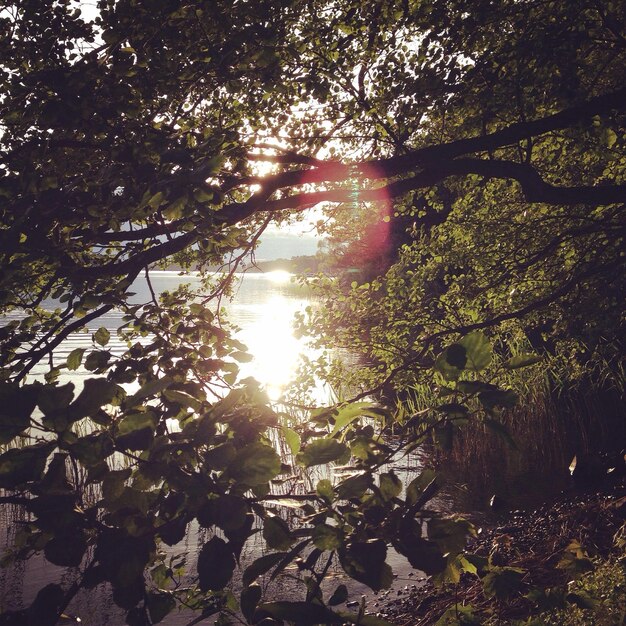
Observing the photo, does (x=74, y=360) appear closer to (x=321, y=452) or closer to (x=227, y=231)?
(x=227, y=231)

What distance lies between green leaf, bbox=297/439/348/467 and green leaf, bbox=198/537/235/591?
0.96ft

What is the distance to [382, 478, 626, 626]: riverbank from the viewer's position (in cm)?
374

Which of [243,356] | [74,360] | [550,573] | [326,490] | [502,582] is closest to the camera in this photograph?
[326,490]

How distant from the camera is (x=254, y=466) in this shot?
140cm

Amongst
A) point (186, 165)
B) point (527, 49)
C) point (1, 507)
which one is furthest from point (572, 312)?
point (1, 507)

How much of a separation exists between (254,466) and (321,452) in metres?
0.21

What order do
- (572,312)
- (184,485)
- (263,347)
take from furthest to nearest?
1. (263,347)
2. (572,312)
3. (184,485)

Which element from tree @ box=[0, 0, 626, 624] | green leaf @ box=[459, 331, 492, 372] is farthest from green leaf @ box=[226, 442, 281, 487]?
green leaf @ box=[459, 331, 492, 372]

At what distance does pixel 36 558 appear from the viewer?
8.84 meters

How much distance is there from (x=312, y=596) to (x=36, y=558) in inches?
348

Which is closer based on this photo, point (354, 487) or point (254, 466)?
point (254, 466)

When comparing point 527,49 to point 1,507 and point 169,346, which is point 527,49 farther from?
point 1,507

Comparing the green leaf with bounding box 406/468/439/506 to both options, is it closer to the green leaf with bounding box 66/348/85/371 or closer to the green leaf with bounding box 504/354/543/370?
the green leaf with bounding box 504/354/543/370

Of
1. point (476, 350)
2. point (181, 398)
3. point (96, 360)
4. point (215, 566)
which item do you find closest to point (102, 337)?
point (96, 360)
